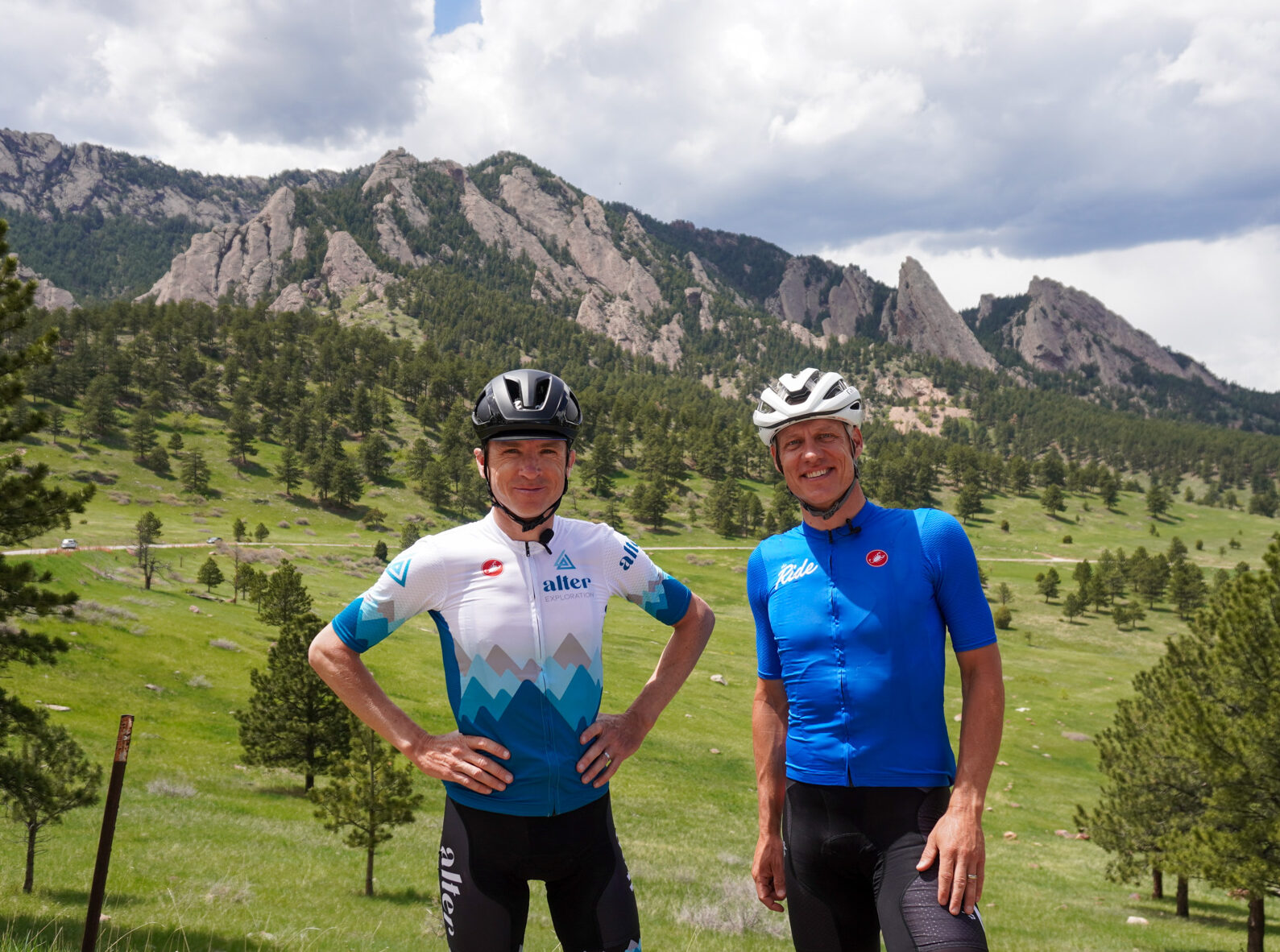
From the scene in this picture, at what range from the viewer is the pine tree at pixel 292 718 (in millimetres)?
27891

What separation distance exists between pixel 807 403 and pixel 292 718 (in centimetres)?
2924

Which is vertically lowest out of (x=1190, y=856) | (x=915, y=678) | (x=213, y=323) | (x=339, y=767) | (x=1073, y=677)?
(x=1073, y=677)

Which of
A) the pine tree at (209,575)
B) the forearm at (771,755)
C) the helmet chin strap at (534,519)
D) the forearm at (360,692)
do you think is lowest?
the pine tree at (209,575)

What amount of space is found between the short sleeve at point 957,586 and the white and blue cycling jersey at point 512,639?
2.03m

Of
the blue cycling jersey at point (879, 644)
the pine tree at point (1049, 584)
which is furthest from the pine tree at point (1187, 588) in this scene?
the blue cycling jersey at point (879, 644)

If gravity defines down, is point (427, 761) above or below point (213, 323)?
below

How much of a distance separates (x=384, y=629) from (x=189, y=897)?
16.2 meters

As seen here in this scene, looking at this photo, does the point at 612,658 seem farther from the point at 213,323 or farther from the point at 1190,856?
the point at 213,323

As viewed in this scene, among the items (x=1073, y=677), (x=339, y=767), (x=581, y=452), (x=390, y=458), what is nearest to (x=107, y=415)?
(x=390, y=458)

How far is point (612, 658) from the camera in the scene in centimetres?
5572

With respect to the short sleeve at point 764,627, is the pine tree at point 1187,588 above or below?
below

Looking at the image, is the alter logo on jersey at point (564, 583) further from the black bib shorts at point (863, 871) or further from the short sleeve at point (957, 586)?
the short sleeve at point (957, 586)

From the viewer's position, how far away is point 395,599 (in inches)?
168

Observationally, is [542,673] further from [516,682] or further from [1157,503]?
[1157,503]
